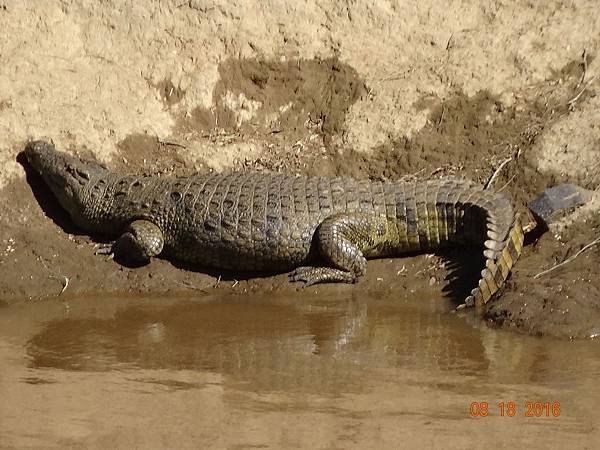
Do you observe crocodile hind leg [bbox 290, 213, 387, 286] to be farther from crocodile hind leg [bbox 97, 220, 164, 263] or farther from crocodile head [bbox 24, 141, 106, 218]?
crocodile head [bbox 24, 141, 106, 218]

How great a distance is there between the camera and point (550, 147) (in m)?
7.79

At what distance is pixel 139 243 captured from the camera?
7375 mm

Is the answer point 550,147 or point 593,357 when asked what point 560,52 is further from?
point 593,357

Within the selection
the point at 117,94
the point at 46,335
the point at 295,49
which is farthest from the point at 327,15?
the point at 46,335

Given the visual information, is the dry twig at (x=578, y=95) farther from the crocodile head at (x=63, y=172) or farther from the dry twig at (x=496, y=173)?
the crocodile head at (x=63, y=172)

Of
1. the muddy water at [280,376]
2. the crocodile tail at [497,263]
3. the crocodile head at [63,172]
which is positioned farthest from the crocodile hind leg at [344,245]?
the crocodile head at [63,172]

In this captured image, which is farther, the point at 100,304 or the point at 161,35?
the point at 161,35

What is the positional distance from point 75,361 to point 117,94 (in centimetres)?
362

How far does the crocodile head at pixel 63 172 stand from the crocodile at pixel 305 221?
0.47 meters

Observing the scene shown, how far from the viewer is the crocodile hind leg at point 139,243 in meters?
7.39
